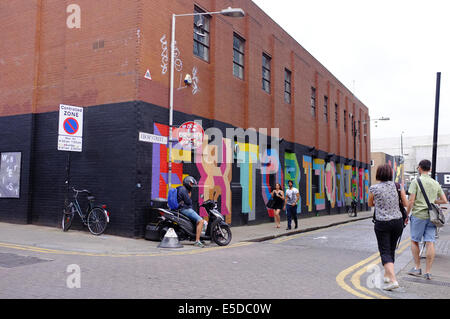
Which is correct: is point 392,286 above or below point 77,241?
above

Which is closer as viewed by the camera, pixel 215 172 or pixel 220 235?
pixel 220 235

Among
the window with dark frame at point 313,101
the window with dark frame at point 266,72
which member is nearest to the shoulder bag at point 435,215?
the window with dark frame at point 266,72

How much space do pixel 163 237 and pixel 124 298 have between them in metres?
4.94

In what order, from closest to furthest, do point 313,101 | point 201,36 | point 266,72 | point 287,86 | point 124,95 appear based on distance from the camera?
point 124,95
point 201,36
point 266,72
point 287,86
point 313,101

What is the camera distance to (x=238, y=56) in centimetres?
1670

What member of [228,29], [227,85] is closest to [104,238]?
[227,85]

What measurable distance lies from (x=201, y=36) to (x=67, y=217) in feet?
25.3

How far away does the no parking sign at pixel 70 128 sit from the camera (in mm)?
10938

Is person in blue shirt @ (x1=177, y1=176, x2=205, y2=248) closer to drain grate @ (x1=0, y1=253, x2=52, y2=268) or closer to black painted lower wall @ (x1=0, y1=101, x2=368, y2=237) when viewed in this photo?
black painted lower wall @ (x1=0, y1=101, x2=368, y2=237)

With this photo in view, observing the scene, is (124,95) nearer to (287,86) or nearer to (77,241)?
(77,241)

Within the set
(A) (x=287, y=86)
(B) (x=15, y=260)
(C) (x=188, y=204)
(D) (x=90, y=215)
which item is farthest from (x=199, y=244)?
(A) (x=287, y=86)

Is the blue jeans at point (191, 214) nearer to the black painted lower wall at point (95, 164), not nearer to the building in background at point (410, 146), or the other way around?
the black painted lower wall at point (95, 164)

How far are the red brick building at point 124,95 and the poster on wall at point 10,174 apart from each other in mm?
179

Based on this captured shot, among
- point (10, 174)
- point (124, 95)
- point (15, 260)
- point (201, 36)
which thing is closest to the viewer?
point (15, 260)
